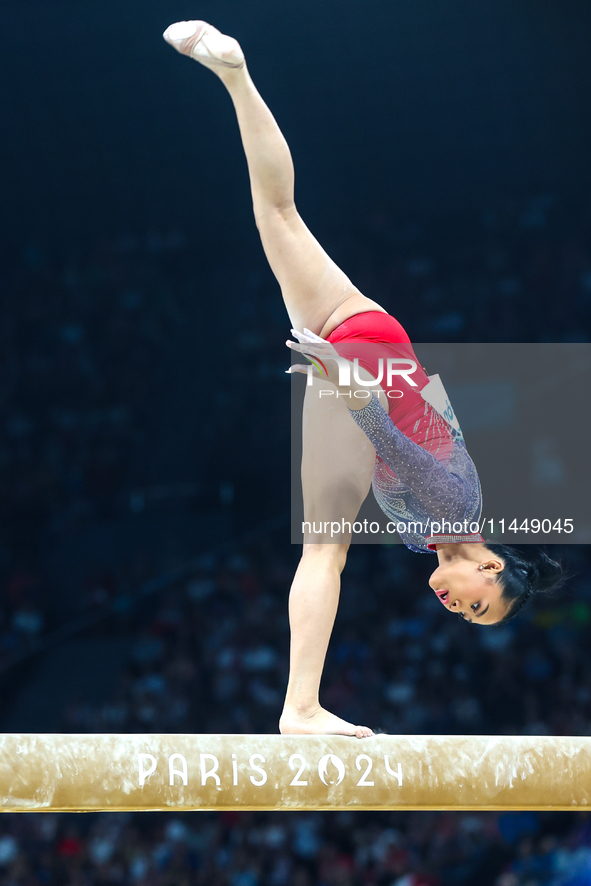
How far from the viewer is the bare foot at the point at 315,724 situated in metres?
2.88

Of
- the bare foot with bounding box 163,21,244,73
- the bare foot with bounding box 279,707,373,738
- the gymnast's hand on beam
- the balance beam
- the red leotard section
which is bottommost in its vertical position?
the balance beam

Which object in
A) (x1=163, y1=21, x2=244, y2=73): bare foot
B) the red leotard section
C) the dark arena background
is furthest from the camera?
the dark arena background

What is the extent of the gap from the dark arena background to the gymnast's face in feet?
10.5

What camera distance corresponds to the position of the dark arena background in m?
6.40

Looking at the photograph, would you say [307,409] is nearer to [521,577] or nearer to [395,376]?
[395,376]

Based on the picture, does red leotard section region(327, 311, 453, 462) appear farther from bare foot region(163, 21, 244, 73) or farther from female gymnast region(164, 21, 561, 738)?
bare foot region(163, 21, 244, 73)

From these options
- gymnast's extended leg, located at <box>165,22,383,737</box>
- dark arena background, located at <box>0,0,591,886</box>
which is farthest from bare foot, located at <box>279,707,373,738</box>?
dark arena background, located at <box>0,0,591,886</box>

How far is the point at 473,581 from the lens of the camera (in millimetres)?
3068

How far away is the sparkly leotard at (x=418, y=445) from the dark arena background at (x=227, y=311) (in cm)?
324

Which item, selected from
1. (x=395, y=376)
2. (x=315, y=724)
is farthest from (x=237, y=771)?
(x=395, y=376)

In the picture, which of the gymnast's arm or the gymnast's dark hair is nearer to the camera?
the gymnast's arm

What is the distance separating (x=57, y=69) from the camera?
288 inches

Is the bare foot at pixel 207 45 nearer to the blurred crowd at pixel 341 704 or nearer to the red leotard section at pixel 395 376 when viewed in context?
the red leotard section at pixel 395 376

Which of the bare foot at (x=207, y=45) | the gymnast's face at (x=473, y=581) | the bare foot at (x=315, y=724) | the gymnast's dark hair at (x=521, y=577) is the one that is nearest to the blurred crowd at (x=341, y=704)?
the gymnast's dark hair at (x=521, y=577)
